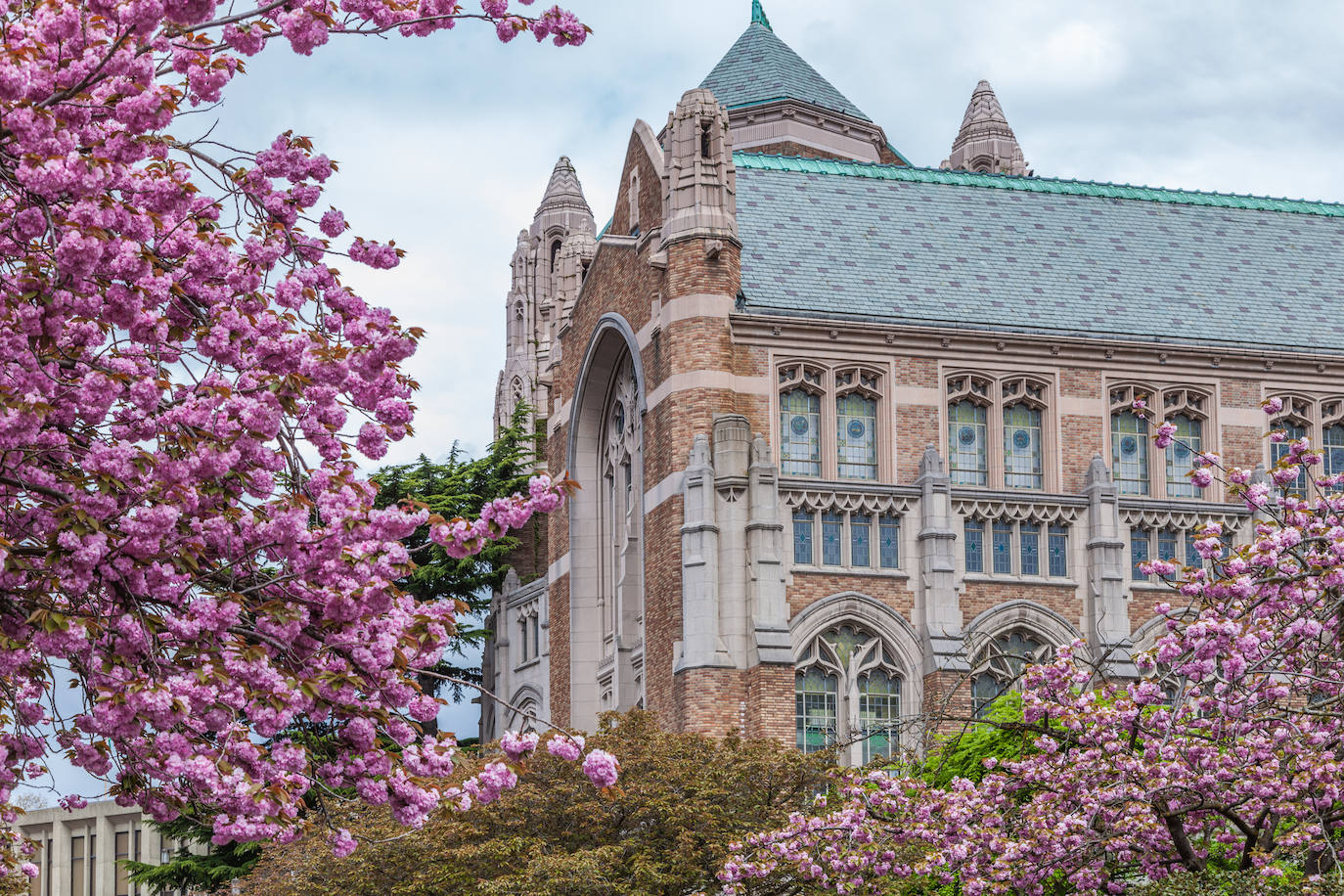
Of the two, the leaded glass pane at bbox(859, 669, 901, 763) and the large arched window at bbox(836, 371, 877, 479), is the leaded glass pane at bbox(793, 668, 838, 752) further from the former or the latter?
the large arched window at bbox(836, 371, 877, 479)

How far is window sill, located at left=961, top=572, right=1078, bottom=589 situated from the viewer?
128ft

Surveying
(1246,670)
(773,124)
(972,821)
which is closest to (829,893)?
(972,821)

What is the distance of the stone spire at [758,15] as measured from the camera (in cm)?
5869

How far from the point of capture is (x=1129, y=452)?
136ft

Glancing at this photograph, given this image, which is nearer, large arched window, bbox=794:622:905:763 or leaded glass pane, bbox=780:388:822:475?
large arched window, bbox=794:622:905:763

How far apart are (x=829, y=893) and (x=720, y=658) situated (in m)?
12.0

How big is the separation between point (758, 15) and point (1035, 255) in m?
18.5

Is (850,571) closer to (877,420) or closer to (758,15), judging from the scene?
(877,420)

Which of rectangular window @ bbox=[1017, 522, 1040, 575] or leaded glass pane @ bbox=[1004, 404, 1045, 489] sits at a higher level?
leaded glass pane @ bbox=[1004, 404, 1045, 489]

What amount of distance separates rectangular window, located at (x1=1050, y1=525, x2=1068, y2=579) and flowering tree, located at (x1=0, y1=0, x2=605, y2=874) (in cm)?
2795

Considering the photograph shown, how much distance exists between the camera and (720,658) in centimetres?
3678

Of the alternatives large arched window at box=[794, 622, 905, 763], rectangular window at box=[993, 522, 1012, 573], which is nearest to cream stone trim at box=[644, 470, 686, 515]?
large arched window at box=[794, 622, 905, 763]

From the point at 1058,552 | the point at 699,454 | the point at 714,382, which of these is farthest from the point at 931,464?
the point at 699,454

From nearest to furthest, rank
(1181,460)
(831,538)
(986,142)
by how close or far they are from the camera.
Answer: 1. (831,538)
2. (1181,460)
3. (986,142)
